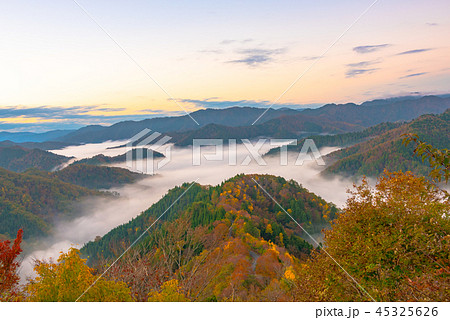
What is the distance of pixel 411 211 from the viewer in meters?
8.20

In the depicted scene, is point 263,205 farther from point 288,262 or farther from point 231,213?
point 288,262

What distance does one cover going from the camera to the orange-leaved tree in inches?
326

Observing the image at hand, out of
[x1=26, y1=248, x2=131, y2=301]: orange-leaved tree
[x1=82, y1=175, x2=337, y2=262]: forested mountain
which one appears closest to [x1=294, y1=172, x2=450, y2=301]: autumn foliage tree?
[x1=26, y1=248, x2=131, y2=301]: orange-leaved tree

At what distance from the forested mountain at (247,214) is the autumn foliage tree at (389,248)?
49.2m

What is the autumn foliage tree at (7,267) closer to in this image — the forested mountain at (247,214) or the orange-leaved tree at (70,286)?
the orange-leaved tree at (70,286)

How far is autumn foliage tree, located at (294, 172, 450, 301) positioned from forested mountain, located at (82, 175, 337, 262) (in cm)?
4924

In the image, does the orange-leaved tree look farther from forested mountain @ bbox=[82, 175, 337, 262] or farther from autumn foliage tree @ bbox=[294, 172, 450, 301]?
forested mountain @ bbox=[82, 175, 337, 262]

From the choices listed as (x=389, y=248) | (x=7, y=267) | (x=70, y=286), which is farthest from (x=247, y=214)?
(x=389, y=248)

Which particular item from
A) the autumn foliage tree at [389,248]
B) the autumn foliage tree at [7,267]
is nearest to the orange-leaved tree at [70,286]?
the autumn foliage tree at [7,267]

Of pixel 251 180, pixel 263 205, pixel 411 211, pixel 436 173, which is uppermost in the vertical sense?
pixel 436 173

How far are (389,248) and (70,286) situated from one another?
384 inches

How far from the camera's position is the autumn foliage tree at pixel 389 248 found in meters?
7.21
